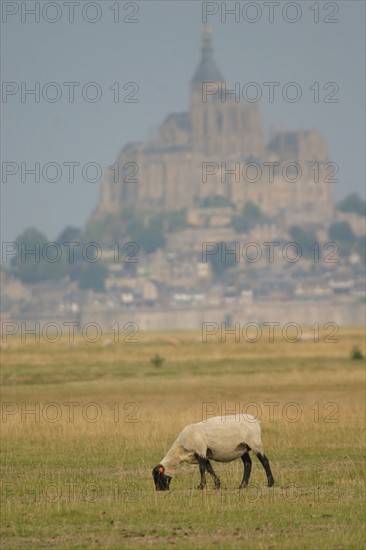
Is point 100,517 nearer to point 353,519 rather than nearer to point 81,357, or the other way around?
point 353,519

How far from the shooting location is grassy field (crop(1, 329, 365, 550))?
1642 cm

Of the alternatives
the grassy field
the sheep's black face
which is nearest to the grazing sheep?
the sheep's black face

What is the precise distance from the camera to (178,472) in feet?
72.7

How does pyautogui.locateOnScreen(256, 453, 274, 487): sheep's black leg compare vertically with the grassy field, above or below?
above

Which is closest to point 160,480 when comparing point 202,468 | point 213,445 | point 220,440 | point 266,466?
point 202,468

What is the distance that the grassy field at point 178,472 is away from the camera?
16.4m

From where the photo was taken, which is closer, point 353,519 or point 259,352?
point 353,519

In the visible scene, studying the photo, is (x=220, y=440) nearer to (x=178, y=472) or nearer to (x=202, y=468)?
(x=202, y=468)

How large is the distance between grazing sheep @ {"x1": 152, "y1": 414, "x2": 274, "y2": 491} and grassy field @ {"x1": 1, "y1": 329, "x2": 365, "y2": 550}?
1.01 feet

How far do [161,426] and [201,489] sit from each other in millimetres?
9913

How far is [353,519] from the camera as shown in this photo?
55.7 ft

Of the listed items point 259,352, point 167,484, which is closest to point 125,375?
point 259,352

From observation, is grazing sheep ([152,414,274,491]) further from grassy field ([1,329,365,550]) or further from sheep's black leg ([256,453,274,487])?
grassy field ([1,329,365,550])

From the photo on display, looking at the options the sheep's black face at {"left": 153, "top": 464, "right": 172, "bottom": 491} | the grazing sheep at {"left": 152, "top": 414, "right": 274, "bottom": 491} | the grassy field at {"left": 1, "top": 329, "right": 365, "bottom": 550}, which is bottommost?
the grassy field at {"left": 1, "top": 329, "right": 365, "bottom": 550}
